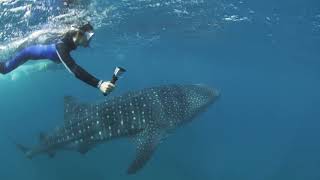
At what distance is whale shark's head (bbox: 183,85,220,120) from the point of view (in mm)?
11688

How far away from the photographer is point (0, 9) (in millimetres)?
16953

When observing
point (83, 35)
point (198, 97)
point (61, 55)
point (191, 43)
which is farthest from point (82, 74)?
point (191, 43)

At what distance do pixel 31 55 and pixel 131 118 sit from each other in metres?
3.60

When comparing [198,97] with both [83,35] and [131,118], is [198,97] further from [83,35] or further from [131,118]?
[83,35]

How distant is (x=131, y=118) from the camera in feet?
35.6

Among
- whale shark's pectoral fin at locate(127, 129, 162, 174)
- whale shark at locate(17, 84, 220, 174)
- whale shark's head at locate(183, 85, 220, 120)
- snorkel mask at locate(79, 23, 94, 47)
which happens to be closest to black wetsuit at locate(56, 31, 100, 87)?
snorkel mask at locate(79, 23, 94, 47)

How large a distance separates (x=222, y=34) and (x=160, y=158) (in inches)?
426

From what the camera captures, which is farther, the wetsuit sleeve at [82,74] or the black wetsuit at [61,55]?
the black wetsuit at [61,55]

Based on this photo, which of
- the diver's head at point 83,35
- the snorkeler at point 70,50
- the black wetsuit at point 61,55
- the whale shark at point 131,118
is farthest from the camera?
the whale shark at point 131,118

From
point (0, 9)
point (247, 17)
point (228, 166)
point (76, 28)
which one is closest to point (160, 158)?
point (228, 166)

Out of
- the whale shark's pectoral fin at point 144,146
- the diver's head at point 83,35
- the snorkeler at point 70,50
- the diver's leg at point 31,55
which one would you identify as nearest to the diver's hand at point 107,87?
the snorkeler at point 70,50

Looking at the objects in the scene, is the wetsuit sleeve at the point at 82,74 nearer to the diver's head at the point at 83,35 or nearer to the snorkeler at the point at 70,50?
the snorkeler at the point at 70,50

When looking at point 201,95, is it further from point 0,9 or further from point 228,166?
point 228,166

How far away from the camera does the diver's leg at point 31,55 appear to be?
739cm
